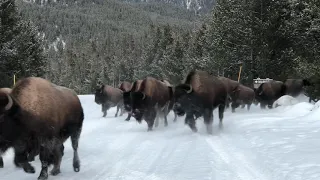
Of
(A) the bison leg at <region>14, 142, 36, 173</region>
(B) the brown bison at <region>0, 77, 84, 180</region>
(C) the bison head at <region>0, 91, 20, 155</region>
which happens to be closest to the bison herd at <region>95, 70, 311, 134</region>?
(B) the brown bison at <region>0, 77, 84, 180</region>

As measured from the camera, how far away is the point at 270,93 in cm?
2269

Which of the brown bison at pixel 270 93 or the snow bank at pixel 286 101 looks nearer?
the snow bank at pixel 286 101

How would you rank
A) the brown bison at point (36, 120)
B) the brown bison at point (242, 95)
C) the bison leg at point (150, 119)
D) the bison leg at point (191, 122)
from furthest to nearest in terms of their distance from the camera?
the brown bison at point (242, 95) → the bison leg at point (150, 119) → the bison leg at point (191, 122) → the brown bison at point (36, 120)

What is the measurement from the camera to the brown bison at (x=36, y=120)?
6426 mm

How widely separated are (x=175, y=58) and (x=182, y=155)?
6997 cm

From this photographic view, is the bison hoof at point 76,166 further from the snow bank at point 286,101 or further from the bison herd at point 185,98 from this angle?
the snow bank at point 286,101

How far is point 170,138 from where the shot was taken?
39.9 feet

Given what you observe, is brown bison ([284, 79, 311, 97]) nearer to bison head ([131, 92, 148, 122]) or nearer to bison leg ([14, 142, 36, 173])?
bison head ([131, 92, 148, 122])

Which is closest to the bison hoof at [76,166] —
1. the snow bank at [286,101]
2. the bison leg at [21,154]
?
the bison leg at [21,154]

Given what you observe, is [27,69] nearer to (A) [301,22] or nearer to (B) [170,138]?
(A) [301,22]

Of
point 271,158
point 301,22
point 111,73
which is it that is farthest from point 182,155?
point 111,73

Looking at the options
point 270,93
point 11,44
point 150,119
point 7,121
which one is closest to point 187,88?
point 150,119

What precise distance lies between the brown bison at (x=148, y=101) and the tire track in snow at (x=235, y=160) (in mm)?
3556

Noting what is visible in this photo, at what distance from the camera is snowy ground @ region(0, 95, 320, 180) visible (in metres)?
7.17
